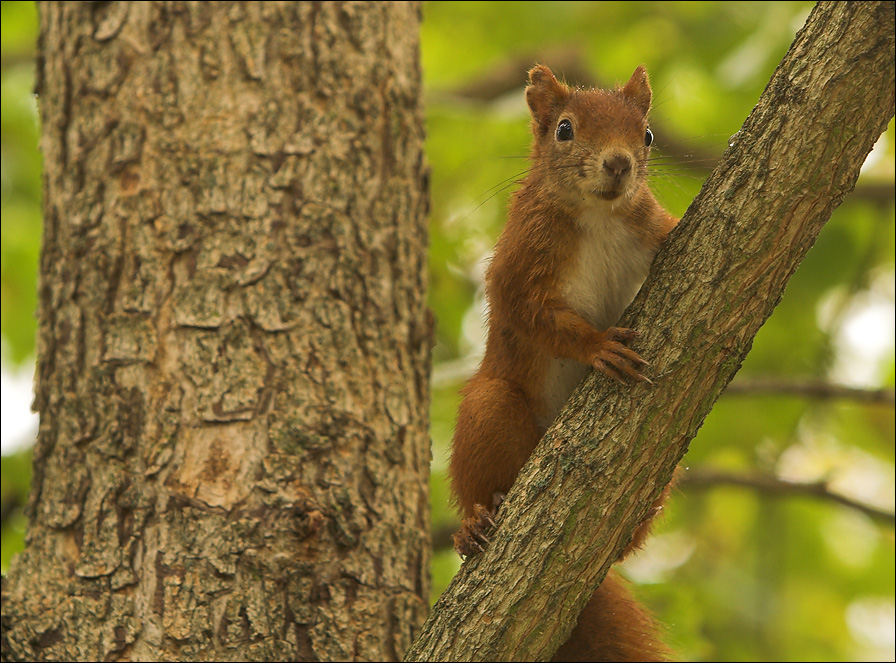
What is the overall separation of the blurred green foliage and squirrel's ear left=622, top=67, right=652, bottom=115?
23.6 inches

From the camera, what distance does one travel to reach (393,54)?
3227 mm

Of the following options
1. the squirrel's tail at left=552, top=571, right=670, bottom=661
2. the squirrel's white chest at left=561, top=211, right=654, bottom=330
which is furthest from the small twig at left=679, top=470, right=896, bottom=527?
the squirrel's white chest at left=561, top=211, right=654, bottom=330

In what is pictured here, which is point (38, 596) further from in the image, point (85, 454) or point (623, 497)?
point (623, 497)

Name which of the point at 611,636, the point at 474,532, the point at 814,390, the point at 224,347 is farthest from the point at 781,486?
the point at 224,347

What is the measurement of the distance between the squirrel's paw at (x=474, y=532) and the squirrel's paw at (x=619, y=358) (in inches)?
22.3

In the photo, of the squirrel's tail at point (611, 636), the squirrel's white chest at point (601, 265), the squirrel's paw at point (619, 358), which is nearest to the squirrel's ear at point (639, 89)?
the squirrel's white chest at point (601, 265)

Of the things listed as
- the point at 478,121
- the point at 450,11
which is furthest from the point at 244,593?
the point at 450,11

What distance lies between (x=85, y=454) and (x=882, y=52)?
2211 mm

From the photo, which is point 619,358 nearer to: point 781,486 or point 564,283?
point 564,283

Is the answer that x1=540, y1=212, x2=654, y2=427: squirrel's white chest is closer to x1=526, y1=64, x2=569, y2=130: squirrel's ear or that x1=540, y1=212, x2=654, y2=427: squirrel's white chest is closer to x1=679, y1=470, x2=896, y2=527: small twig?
x1=526, y1=64, x2=569, y2=130: squirrel's ear

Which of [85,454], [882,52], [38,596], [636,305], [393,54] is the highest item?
[393,54]

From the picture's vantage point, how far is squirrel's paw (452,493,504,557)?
2596 millimetres

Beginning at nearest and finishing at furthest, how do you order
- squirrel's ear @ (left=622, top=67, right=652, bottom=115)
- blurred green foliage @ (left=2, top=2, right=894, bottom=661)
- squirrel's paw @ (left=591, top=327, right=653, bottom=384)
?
squirrel's paw @ (left=591, top=327, right=653, bottom=384)
squirrel's ear @ (left=622, top=67, right=652, bottom=115)
blurred green foliage @ (left=2, top=2, right=894, bottom=661)

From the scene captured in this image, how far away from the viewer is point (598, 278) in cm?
290
